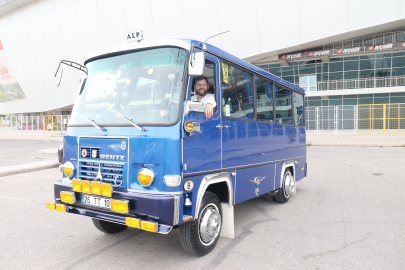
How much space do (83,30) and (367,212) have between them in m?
40.0

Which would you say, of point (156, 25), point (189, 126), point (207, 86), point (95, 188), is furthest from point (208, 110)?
point (156, 25)

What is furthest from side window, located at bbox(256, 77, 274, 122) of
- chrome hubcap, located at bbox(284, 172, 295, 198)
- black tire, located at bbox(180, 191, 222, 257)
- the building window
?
the building window

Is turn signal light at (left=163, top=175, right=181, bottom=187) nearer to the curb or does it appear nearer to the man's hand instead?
the man's hand

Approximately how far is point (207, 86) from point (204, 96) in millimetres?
133

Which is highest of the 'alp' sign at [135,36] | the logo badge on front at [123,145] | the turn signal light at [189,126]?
the 'alp' sign at [135,36]

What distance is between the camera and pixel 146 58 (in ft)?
12.4

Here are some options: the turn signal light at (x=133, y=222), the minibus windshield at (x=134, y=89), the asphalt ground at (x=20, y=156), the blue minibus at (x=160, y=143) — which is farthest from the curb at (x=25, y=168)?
the turn signal light at (x=133, y=222)

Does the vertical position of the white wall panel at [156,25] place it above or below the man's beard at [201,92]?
above

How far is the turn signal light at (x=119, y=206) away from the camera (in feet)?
10.8

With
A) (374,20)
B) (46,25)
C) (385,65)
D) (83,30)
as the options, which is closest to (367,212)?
(374,20)

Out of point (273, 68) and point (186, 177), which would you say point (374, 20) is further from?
point (186, 177)

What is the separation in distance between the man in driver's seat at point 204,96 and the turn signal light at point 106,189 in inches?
53.9

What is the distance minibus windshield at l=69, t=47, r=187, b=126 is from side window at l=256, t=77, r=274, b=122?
2.08 m

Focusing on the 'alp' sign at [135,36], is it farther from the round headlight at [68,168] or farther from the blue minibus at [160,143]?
the round headlight at [68,168]
